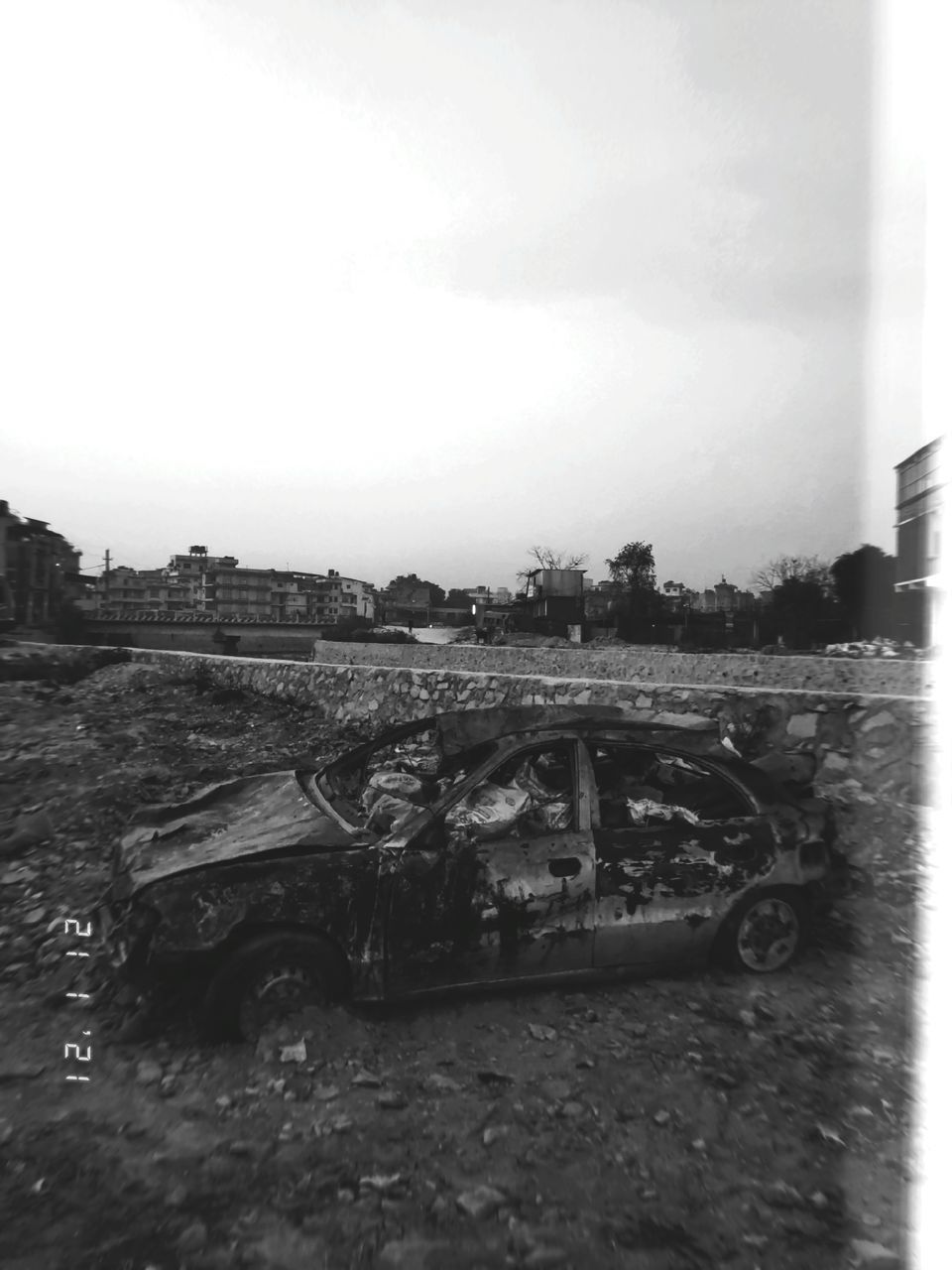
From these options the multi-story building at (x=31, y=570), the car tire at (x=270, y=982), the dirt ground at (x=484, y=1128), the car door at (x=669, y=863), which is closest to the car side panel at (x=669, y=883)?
the car door at (x=669, y=863)

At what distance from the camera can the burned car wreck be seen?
298 centimetres

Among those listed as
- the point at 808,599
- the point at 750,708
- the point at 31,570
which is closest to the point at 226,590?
the point at 31,570

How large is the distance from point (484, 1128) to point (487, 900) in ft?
2.92

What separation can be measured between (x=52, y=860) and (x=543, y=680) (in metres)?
5.65

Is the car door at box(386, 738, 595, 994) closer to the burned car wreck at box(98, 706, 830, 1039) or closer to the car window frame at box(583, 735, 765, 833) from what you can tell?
the burned car wreck at box(98, 706, 830, 1039)

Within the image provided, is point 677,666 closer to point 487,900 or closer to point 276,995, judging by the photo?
point 487,900

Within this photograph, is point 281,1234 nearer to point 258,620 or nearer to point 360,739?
point 360,739

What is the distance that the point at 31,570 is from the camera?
124ft

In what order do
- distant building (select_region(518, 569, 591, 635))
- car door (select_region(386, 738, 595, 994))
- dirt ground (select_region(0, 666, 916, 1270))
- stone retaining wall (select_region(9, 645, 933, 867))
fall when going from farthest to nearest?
1. distant building (select_region(518, 569, 591, 635))
2. stone retaining wall (select_region(9, 645, 933, 867))
3. car door (select_region(386, 738, 595, 994))
4. dirt ground (select_region(0, 666, 916, 1270))

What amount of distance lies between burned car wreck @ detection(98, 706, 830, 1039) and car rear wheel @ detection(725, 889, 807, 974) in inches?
0.4

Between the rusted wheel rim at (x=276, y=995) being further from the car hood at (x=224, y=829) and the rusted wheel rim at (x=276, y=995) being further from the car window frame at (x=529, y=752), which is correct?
the car window frame at (x=529, y=752)

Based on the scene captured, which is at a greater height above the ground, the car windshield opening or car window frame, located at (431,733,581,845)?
car window frame, located at (431,733,581,845)

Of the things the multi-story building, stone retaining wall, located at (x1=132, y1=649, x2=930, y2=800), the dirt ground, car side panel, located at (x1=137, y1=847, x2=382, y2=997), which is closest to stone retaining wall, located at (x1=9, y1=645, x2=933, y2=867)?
stone retaining wall, located at (x1=132, y1=649, x2=930, y2=800)

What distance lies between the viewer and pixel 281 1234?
6.94ft
